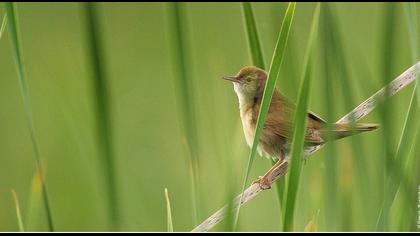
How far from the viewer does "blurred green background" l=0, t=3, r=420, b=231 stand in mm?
1029

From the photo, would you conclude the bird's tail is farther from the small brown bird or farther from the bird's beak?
the bird's beak

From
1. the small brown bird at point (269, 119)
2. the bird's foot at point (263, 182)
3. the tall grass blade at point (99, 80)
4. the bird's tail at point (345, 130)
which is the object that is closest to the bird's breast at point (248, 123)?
the small brown bird at point (269, 119)

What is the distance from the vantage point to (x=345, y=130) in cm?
104

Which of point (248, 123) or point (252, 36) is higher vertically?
point (252, 36)

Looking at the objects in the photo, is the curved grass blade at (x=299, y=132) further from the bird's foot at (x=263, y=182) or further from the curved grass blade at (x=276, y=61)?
the bird's foot at (x=263, y=182)

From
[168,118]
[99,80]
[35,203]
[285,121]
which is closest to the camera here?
[99,80]

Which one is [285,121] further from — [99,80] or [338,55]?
[99,80]

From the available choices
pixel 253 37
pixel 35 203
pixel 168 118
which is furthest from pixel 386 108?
pixel 168 118

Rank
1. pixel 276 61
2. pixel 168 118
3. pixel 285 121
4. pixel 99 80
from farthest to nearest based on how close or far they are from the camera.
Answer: pixel 168 118 < pixel 285 121 < pixel 276 61 < pixel 99 80

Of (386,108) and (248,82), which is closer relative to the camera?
(386,108)

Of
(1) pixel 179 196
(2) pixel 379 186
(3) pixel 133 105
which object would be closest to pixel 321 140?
(2) pixel 379 186

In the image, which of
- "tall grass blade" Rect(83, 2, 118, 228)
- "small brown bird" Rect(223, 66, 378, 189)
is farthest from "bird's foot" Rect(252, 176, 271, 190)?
"tall grass blade" Rect(83, 2, 118, 228)

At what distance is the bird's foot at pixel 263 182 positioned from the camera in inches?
46.7

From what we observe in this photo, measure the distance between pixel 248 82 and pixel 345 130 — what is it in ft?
1.11
